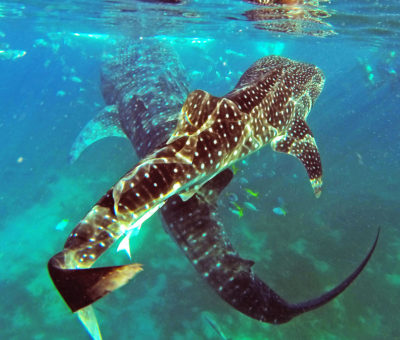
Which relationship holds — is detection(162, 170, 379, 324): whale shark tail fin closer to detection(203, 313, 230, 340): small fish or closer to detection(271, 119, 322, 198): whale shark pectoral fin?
detection(271, 119, 322, 198): whale shark pectoral fin

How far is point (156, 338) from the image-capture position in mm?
7344

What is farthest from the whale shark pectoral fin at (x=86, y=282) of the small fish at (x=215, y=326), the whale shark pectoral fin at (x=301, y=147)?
the small fish at (x=215, y=326)

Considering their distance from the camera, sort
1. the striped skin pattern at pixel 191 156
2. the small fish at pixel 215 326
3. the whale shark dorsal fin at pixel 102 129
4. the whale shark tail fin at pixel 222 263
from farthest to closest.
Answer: the whale shark dorsal fin at pixel 102 129 → the small fish at pixel 215 326 → the whale shark tail fin at pixel 222 263 → the striped skin pattern at pixel 191 156

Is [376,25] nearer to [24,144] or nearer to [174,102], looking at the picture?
[174,102]

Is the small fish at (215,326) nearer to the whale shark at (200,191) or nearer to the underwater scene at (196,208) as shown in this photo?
the underwater scene at (196,208)

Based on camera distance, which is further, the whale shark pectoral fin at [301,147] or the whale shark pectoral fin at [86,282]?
the whale shark pectoral fin at [301,147]

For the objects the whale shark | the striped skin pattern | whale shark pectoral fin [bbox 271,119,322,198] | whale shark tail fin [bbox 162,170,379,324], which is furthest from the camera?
whale shark pectoral fin [bbox 271,119,322,198]

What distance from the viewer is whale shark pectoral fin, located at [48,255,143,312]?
6.16 feet

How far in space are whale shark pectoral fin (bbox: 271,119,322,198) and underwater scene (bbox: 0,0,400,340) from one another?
25 millimetres

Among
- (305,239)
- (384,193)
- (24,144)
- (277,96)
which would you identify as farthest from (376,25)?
(24,144)

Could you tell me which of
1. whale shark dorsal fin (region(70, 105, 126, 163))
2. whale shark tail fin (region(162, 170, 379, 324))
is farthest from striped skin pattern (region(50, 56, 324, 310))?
whale shark dorsal fin (region(70, 105, 126, 163))

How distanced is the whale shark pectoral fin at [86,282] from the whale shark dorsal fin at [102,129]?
24.8 ft

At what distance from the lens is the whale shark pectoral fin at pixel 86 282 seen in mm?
1878

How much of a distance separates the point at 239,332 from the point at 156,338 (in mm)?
2181
